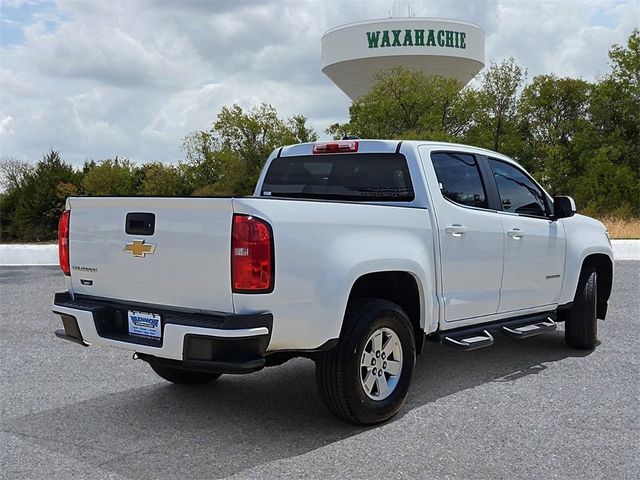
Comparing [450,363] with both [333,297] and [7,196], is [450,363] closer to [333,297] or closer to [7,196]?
[333,297]

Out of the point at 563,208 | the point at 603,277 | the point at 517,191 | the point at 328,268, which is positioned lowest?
the point at 603,277

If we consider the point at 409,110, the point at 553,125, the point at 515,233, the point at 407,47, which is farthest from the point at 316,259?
the point at 407,47

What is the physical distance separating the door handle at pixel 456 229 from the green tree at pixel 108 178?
25638 mm

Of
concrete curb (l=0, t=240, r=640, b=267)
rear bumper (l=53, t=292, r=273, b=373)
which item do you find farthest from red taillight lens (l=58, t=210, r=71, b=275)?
concrete curb (l=0, t=240, r=640, b=267)

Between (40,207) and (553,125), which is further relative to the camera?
(553,125)

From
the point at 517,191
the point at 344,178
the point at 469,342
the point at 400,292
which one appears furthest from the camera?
the point at 517,191

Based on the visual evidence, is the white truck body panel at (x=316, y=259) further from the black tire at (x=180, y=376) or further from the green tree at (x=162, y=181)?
the green tree at (x=162, y=181)

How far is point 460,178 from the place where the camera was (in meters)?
6.11

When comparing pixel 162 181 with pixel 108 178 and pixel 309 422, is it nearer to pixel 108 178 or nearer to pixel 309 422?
pixel 108 178

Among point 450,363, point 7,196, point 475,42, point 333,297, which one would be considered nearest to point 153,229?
point 333,297

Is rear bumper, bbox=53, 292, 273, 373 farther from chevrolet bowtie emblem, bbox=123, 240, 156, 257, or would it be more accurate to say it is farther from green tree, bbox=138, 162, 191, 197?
green tree, bbox=138, 162, 191, 197

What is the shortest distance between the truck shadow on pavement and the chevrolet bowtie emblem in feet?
3.90

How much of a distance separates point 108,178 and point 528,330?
89.0 feet

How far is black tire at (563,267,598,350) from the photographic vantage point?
7.26m
